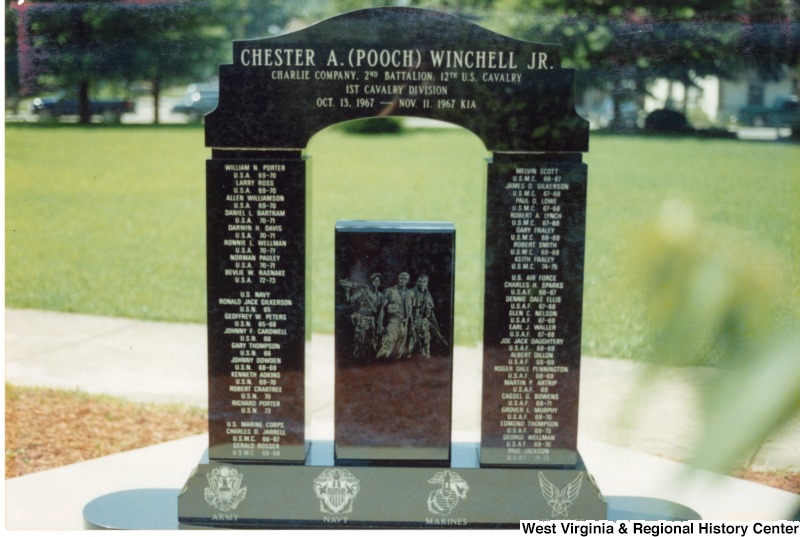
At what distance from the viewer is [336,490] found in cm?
386

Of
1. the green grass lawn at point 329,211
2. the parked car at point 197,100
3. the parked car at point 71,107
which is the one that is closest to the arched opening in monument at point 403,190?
the green grass lawn at point 329,211

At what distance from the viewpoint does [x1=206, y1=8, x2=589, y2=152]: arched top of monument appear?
12.0 ft

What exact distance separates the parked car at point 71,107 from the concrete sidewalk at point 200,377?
2.28m

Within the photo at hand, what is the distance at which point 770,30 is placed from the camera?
1013 centimetres

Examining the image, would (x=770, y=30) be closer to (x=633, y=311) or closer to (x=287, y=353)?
(x=633, y=311)

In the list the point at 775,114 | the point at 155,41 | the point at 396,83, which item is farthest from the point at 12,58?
the point at 775,114

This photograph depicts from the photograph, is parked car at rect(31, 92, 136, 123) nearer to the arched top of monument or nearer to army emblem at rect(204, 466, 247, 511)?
the arched top of monument

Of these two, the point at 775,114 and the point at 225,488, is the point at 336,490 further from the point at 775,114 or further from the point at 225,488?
the point at 775,114

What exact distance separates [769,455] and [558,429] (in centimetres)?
208

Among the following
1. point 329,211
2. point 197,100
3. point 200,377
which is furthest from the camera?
point 329,211

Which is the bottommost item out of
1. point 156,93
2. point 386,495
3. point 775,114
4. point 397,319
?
point 386,495

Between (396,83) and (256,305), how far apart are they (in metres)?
1.12

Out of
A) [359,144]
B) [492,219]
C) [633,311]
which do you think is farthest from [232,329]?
[359,144]

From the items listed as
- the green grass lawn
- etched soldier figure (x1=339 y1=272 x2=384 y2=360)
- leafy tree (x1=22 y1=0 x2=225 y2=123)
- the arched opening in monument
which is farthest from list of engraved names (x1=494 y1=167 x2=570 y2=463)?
leafy tree (x1=22 y1=0 x2=225 y2=123)
